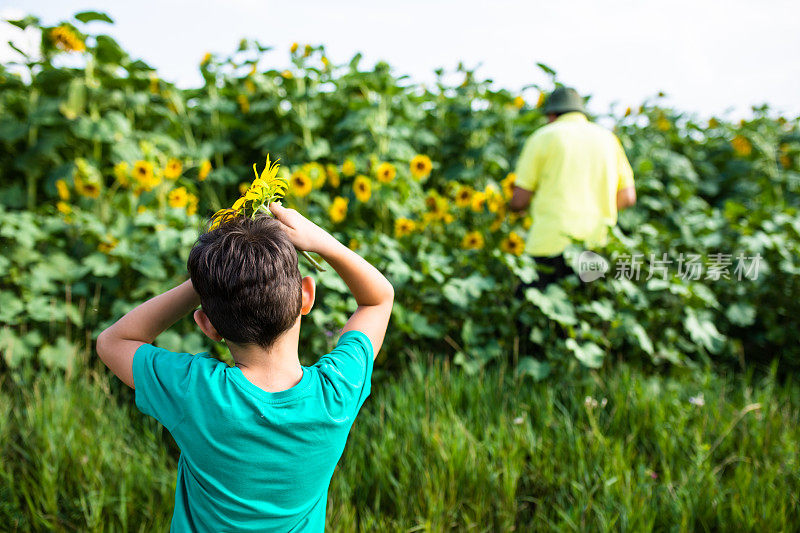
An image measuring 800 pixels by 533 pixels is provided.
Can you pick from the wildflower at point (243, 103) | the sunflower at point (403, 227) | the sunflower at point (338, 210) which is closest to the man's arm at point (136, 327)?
the sunflower at point (403, 227)

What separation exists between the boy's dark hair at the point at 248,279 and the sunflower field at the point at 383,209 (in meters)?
1.62

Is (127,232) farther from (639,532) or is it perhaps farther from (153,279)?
(639,532)

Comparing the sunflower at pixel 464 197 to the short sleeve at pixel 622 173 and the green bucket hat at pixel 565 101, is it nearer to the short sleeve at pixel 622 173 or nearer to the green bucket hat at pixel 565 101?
the green bucket hat at pixel 565 101

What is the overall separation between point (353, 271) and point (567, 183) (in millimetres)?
2361

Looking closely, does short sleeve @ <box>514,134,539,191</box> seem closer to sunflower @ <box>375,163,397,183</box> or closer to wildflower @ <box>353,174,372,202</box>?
sunflower @ <box>375,163,397,183</box>

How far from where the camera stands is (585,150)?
3373 millimetres

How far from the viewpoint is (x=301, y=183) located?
12.0 ft

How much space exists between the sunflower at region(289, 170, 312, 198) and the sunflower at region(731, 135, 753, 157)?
4538 mm

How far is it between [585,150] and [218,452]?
282cm

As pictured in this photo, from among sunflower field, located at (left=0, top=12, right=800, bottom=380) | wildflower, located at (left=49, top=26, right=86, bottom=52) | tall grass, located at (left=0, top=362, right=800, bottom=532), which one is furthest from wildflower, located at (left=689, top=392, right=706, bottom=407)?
wildflower, located at (left=49, top=26, right=86, bottom=52)

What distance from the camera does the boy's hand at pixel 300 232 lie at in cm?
114

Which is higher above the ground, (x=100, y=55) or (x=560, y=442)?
(x=100, y=55)

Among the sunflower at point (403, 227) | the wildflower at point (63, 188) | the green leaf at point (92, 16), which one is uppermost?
the green leaf at point (92, 16)

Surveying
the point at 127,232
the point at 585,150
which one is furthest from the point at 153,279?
the point at 585,150
